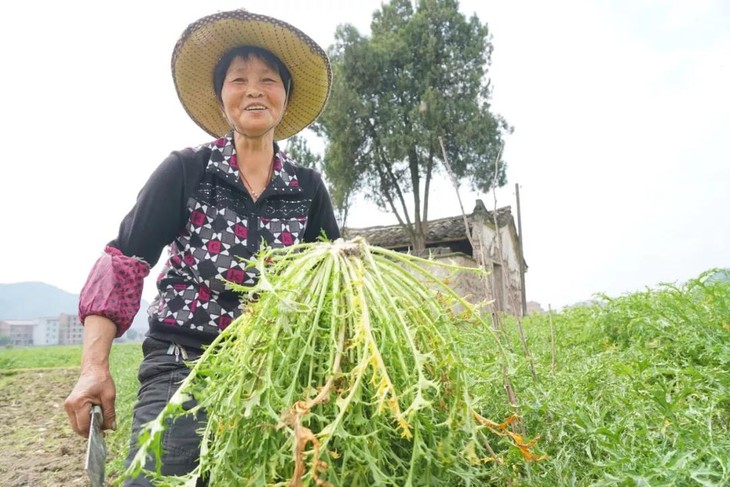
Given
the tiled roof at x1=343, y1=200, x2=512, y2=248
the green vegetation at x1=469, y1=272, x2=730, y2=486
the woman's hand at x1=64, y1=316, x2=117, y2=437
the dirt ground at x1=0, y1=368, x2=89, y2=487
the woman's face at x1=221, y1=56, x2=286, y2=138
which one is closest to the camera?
the green vegetation at x1=469, y1=272, x2=730, y2=486

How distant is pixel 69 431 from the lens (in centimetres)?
642

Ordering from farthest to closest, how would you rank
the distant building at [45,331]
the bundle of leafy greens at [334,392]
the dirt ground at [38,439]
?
the distant building at [45,331] < the dirt ground at [38,439] < the bundle of leafy greens at [334,392]

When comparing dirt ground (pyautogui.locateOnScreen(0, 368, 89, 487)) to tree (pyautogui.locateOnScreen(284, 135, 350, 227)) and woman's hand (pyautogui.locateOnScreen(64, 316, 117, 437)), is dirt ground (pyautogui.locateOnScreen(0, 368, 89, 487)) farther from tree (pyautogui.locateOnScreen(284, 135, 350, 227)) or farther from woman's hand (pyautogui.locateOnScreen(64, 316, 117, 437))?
tree (pyautogui.locateOnScreen(284, 135, 350, 227))

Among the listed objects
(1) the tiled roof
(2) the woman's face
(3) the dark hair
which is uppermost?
(1) the tiled roof

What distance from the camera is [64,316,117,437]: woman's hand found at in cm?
194

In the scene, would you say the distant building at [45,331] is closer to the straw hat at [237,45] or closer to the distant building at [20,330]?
the distant building at [20,330]

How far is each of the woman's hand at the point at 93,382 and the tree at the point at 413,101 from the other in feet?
62.3

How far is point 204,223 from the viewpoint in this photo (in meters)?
2.35

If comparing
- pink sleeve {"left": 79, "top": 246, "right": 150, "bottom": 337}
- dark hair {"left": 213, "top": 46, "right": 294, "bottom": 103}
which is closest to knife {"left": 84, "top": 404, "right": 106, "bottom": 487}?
pink sleeve {"left": 79, "top": 246, "right": 150, "bottom": 337}

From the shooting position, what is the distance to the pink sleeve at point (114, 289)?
2072 millimetres

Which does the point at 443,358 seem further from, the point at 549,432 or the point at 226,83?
the point at 226,83

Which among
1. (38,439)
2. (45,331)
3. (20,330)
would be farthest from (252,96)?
(45,331)

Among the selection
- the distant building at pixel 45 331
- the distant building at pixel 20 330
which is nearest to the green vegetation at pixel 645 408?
the distant building at pixel 20 330

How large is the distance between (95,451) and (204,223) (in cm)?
95
